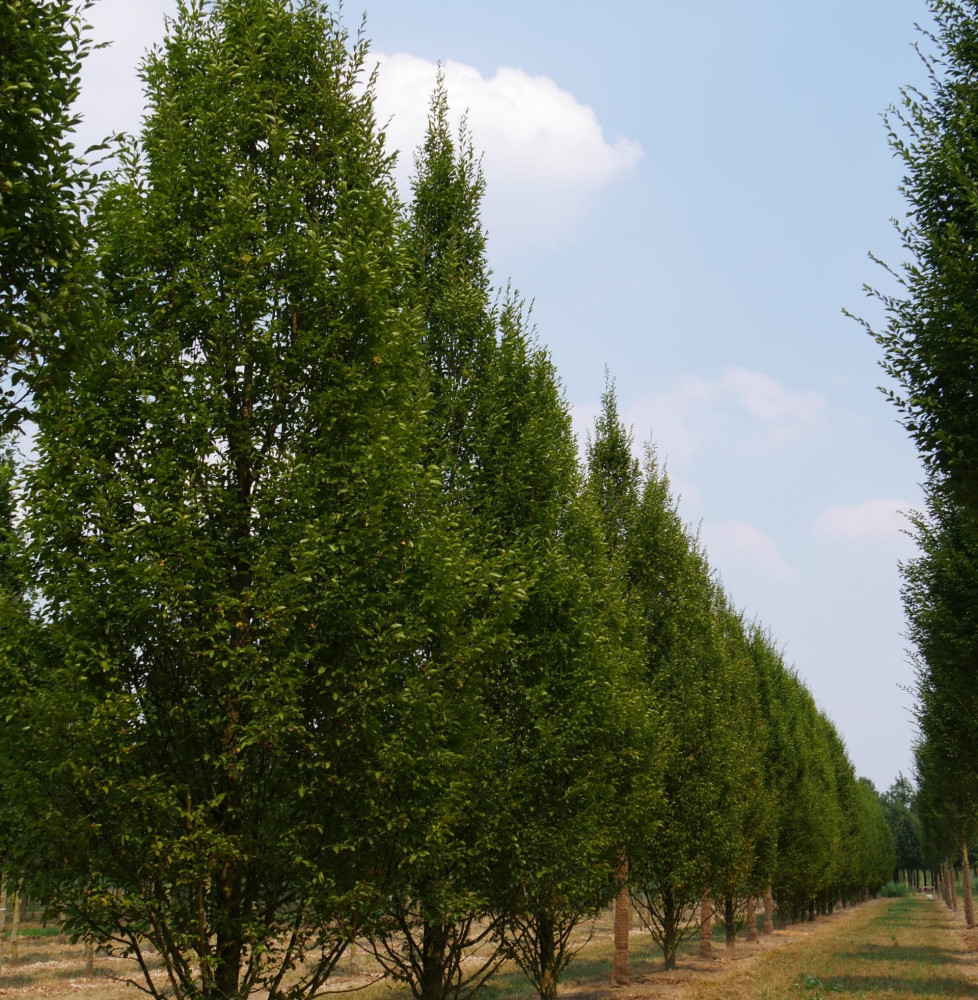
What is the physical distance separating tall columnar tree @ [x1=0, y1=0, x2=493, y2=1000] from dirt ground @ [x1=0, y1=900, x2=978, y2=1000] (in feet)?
26.2

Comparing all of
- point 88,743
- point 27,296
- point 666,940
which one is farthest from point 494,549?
point 666,940

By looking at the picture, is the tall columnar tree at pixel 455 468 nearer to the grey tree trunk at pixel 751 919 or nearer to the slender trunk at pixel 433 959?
the slender trunk at pixel 433 959

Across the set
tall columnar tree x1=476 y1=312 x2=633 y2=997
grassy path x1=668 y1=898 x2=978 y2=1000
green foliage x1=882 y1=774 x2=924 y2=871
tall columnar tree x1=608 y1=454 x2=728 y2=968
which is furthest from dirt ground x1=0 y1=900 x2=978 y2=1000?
green foliage x1=882 y1=774 x2=924 y2=871

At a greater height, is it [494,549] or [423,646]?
[494,549]

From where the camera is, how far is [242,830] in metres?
7.31

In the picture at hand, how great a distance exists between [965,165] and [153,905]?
12.6m

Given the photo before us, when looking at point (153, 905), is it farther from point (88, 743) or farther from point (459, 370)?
point (459, 370)

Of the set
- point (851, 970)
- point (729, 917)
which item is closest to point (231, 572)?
point (851, 970)

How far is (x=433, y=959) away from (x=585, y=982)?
14.8m

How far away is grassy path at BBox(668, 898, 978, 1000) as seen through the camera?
19891 mm

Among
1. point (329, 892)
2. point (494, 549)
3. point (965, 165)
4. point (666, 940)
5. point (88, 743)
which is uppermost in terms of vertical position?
point (965, 165)

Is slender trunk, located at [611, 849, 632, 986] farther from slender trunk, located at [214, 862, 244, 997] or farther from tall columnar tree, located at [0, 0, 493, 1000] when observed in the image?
slender trunk, located at [214, 862, 244, 997]

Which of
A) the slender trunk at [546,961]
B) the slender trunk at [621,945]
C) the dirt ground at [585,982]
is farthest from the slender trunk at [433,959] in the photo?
the slender trunk at [621,945]

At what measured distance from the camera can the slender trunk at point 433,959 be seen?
36.4 ft
